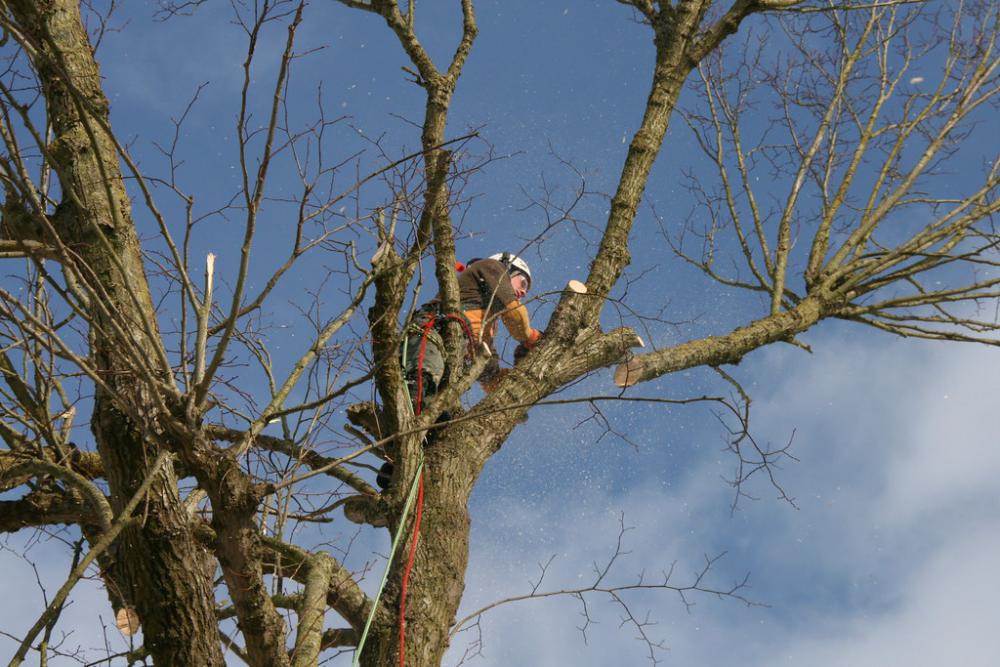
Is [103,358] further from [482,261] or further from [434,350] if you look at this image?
[482,261]

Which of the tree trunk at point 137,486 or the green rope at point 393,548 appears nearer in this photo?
the tree trunk at point 137,486

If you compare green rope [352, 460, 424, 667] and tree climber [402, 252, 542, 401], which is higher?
tree climber [402, 252, 542, 401]

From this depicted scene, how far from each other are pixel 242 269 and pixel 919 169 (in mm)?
5253

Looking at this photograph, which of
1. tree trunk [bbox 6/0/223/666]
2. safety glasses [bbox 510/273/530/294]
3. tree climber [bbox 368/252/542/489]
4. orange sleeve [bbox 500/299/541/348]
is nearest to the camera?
tree trunk [bbox 6/0/223/666]

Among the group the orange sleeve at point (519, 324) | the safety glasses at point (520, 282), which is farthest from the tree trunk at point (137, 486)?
the safety glasses at point (520, 282)

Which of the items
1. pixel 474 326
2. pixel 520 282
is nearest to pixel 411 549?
pixel 474 326

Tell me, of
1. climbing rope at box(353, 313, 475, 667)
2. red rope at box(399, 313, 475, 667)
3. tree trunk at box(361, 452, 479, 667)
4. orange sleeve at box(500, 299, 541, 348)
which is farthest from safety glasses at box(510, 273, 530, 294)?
tree trunk at box(361, 452, 479, 667)

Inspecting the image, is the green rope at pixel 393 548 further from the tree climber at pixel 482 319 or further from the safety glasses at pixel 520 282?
the safety glasses at pixel 520 282

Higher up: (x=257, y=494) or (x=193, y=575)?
(x=257, y=494)

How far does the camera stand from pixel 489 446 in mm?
3906

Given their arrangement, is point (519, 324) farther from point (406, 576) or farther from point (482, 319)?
point (406, 576)

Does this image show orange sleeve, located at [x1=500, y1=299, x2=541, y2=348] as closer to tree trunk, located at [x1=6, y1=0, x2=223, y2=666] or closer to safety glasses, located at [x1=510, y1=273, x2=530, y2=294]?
safety glasses, located at [x1=510, y1=273, x2=530, y2=294]

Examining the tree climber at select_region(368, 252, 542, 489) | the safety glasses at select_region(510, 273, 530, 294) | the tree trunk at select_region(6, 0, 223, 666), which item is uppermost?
the safety glasses at select_region(510, 273, 530, 294)

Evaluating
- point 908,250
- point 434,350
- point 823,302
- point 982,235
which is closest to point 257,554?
point 434,350
